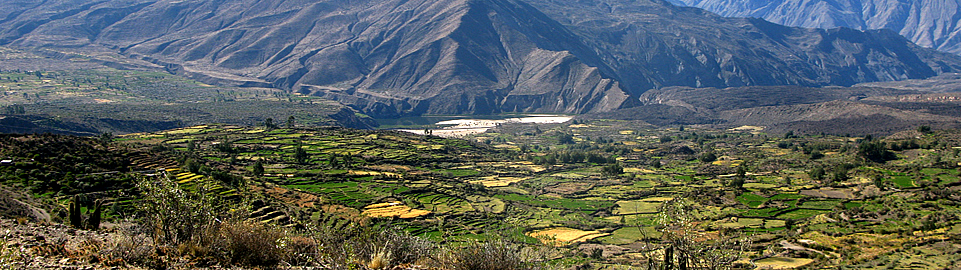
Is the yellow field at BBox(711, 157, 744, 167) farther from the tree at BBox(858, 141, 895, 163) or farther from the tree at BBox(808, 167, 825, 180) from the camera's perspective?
the tree at BBox(808, 167, 825, 180)

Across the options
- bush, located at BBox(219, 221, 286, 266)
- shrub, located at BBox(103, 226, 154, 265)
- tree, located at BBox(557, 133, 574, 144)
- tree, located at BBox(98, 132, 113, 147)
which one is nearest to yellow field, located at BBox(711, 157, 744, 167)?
tree, located at BBox(557, 133, 574, 144)

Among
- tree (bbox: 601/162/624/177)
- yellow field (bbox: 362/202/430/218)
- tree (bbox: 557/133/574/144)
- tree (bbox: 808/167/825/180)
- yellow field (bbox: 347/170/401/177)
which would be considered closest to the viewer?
yellow field (bbox: 362/202/430/218)

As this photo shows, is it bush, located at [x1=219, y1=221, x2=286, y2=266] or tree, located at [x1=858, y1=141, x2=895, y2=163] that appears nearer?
bush, located at [x1=219, y1=221, x2=286, y2=266]

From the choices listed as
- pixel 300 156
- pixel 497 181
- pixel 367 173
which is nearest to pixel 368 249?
pixel 367 173

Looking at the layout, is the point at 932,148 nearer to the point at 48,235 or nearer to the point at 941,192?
the point at 941,192

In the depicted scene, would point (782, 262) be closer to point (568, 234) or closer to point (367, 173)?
point (568, 234)

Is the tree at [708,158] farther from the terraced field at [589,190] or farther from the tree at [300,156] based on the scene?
the tree at [300,156]

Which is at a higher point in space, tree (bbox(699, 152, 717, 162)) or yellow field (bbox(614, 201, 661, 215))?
tree (bbox(699, 152, 717, 162))

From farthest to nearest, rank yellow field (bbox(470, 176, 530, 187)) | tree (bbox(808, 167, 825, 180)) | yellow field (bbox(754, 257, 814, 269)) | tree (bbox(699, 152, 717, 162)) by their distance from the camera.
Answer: tree (bbox(699, 152, 717, 162)), yellow field (bbox(470, 176, 530, 187)), tree (bbox(808, 167, 825, 180)), yellow field (bbox(754, 257, 814, 269))
